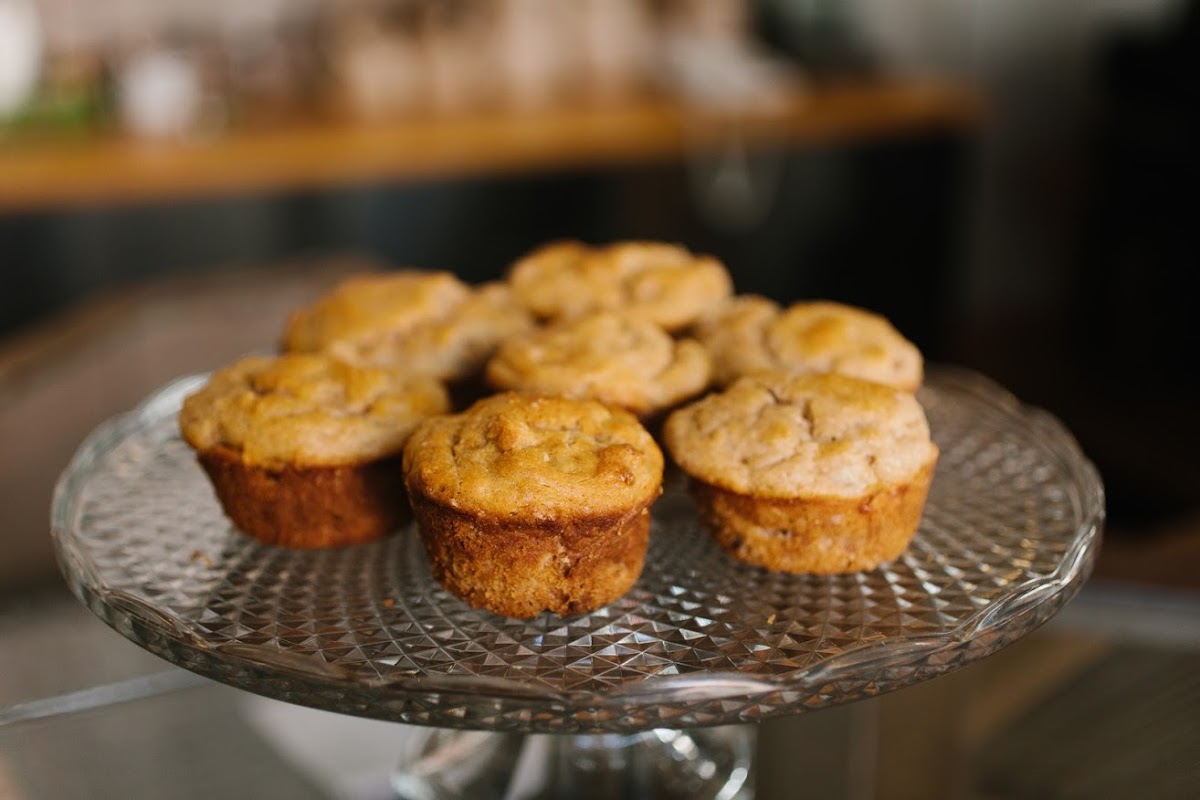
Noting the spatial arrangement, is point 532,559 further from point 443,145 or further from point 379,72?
point 379,72

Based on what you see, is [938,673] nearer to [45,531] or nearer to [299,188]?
[45,531]

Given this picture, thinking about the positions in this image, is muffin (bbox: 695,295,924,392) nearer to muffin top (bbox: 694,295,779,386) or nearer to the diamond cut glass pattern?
muffin top (bbox: 694,295,779,386)

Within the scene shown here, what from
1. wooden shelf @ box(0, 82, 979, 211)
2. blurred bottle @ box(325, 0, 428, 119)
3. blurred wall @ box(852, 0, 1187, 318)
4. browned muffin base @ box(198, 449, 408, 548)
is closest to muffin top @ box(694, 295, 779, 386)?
browned muffin base @ box(198, 449, 408, 548)

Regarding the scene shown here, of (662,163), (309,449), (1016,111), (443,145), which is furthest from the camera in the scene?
(1016,111)

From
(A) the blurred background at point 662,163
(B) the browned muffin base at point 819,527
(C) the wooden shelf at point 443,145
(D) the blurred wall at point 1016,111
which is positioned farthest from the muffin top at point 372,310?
(D) the blurred wall at point 1016,111

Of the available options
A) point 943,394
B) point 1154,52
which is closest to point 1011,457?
point 943,394

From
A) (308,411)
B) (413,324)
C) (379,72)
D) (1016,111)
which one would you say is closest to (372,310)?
(413,324)
